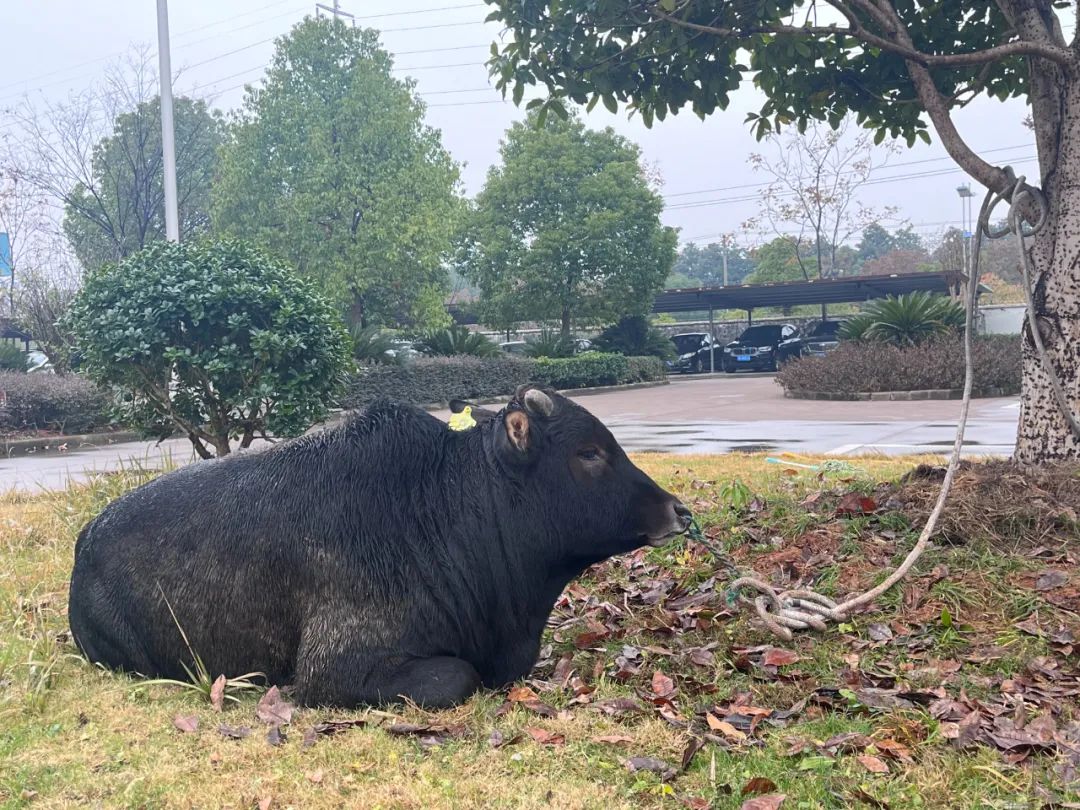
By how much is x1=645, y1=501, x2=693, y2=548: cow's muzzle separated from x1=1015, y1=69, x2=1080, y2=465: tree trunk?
8.86 feet

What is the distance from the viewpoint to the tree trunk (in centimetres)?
564

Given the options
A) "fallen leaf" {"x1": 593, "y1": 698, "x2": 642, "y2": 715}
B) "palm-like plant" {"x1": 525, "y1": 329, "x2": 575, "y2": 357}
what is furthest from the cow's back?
"palm-like plant" {"x1": 525, "y1": 329, "x2": 575, "y2": 357}

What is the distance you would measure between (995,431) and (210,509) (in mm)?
12156

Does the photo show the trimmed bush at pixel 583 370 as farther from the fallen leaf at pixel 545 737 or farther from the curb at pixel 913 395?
the fallen leaf at pixel 545 737

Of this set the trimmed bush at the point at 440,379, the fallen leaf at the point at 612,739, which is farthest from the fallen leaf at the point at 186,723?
the trimmed bush at the point at 440,379

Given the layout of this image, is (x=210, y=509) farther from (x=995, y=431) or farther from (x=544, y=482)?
(x=995, y=431)

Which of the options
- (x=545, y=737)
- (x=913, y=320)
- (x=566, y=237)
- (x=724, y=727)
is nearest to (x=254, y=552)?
(x=545, y=737)

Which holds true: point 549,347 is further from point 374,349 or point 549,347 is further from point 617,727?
point 617,727

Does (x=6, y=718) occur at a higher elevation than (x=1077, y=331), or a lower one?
lower

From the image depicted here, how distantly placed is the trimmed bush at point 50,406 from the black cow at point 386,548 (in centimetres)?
1582

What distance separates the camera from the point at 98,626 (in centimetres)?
445

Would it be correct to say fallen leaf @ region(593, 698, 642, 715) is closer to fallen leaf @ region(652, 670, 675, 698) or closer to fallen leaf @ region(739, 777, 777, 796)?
fallen leaf @ region(652, 670, 675, 698)

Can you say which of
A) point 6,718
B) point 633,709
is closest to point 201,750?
point 6,718

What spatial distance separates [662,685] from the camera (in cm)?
405
